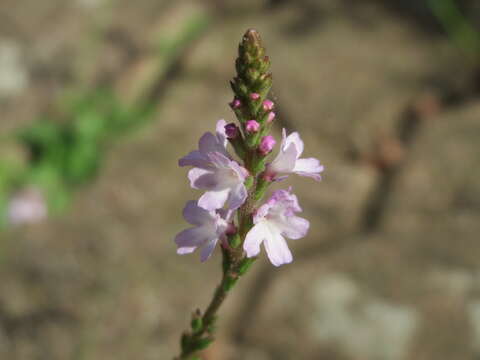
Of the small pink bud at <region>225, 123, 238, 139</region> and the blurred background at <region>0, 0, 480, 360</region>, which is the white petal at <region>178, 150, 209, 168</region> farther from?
the blurred background at <region>0, 0, 480, 360</region>

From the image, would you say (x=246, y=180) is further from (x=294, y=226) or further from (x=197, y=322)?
(x=197, y=322)

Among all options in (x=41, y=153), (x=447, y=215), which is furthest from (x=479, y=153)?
(x=41, y=153)

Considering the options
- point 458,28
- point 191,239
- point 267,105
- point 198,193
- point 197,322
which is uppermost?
point 458,28

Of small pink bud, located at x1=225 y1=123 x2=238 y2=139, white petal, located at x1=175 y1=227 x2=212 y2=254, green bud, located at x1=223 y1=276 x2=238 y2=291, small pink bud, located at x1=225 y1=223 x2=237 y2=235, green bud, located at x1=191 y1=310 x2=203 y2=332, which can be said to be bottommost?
green bud, located at x1=191 y1=310 x2=203 y2=332

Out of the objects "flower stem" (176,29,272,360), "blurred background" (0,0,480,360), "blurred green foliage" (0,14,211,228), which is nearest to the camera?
"flower stem" (176,29,272,360)

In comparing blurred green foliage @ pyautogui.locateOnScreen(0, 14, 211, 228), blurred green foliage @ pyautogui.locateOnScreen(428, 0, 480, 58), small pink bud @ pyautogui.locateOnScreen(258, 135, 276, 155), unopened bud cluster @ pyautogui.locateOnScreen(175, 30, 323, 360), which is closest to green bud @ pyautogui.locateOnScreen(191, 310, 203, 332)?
unopened bud cluster @ pyautogui.locateOnScreen(175, 30, 323, 360)

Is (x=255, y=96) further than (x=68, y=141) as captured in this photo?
No

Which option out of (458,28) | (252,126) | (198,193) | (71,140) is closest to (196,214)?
(252,126)

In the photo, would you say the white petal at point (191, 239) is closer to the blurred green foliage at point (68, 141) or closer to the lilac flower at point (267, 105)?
the lilac flower at point (267, 105)
